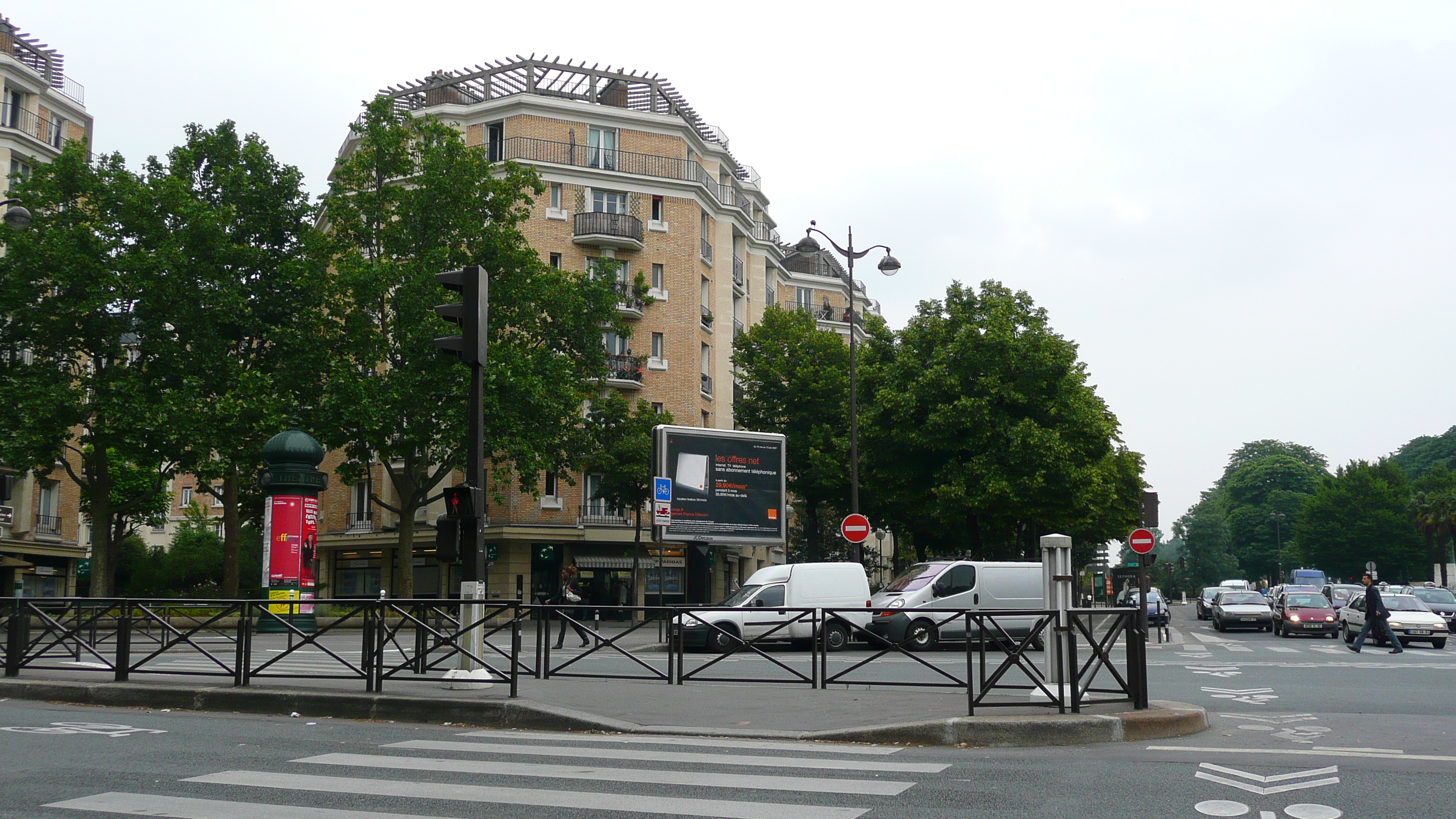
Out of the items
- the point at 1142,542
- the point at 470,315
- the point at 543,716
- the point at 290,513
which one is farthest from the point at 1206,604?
the point at 543,716

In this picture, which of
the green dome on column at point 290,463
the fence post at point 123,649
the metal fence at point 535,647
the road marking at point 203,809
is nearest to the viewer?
the road marking at point 203,809

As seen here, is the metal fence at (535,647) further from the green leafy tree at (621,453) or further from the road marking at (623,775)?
the green leafy tree at (621,453)

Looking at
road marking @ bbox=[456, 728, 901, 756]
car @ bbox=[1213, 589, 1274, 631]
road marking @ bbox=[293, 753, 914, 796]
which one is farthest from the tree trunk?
car @ bbox=[1213, 589, 1274, 631]

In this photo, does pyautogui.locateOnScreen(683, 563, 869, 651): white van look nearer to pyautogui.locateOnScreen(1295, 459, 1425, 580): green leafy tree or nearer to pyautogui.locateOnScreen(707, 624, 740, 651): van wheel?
pyautogui.locateOnScreen(707, 624, 740, 651): van wheel

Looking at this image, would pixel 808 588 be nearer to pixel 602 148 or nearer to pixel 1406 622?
pixel 1406 622

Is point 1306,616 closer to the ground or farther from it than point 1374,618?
closer to the ground

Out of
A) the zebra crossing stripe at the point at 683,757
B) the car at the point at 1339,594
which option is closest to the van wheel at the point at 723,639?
the zebra crossing stripe at the point at 683,757

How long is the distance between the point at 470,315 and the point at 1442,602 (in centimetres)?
3424

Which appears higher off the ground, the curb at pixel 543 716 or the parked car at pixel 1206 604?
the curb at pixel 543 716

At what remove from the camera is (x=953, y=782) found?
287 inches

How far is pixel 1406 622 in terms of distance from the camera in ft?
90.4

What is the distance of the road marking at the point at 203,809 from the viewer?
6223 millimetres

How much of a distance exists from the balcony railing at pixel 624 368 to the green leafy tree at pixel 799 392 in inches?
189

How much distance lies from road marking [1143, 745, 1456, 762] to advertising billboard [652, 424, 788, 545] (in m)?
20.6
